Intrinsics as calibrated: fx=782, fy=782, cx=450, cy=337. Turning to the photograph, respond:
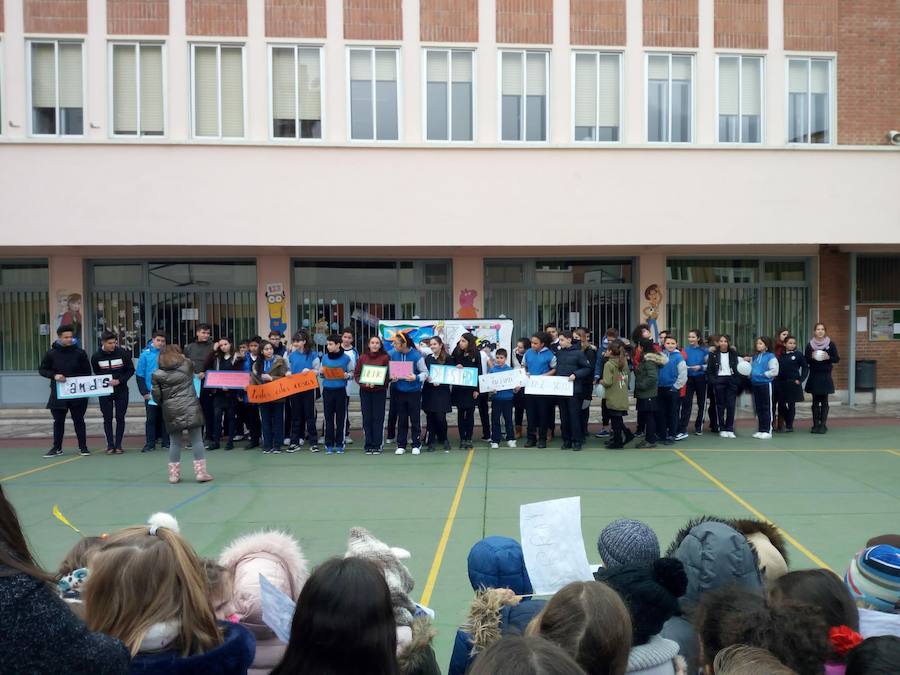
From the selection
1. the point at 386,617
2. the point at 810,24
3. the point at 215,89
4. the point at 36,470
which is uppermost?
the point at 810,24

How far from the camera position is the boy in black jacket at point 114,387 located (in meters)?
12.9

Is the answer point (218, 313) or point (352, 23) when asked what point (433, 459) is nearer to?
point (218, 313)

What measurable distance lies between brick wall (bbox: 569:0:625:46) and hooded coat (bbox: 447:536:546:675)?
1484 centimetres

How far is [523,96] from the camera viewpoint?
54.1ft

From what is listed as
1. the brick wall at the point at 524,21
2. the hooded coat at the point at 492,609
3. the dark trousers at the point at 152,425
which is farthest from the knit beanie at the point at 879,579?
the brick wall at the point at 524,21

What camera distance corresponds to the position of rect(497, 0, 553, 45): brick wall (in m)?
16.2

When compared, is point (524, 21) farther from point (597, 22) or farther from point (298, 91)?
point (298, 91)

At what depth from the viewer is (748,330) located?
720 inches

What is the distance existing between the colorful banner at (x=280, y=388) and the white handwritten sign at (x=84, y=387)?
234 cm

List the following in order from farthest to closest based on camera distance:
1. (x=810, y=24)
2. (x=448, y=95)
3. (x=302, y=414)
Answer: (x=810, y=24) < (x=448, y=95) < (x=302, y=414)

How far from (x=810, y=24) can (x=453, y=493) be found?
538 inches

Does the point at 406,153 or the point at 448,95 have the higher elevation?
the point at 448,95

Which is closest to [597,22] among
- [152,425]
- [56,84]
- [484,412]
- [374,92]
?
[374,92]

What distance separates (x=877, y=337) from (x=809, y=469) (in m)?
8.86
